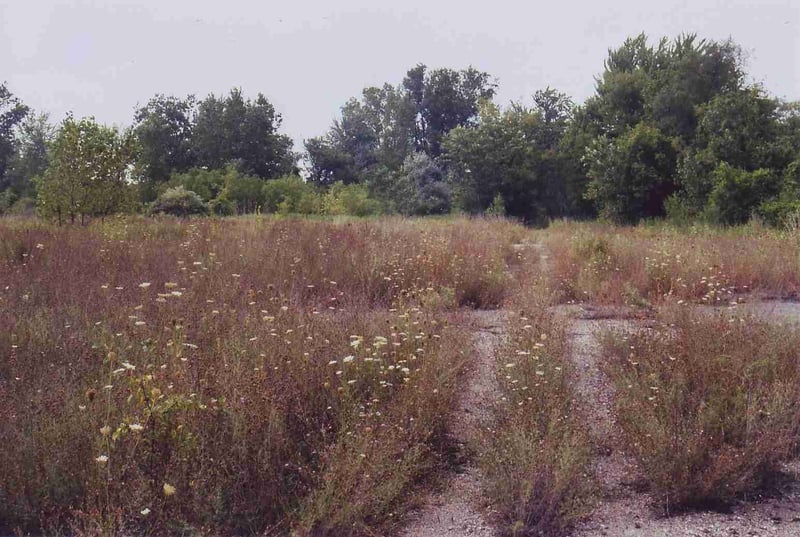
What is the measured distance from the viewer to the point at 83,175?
516 inches

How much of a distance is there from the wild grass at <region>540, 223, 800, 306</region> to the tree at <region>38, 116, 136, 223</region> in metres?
9.44

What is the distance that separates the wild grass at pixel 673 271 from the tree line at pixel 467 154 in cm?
909

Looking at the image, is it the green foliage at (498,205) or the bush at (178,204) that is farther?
the green foliage at (498,205)

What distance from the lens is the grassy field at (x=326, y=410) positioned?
3.10 m

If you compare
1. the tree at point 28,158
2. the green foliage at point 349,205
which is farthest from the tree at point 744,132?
the tree at point 28,158

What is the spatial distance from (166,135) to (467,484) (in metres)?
42.9

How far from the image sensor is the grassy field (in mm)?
3102

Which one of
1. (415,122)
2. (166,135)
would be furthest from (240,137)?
(415,122)

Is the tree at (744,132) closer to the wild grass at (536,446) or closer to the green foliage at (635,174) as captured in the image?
the green foliage at (635,174)

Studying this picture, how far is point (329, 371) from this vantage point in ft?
13.5

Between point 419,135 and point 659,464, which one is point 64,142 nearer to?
point 659,464

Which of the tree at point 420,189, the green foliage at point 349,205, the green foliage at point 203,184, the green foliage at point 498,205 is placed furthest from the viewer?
the tree at point 420,189

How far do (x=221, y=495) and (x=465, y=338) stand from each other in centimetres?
261

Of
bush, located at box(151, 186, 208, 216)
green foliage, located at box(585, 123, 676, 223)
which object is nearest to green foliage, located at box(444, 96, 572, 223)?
green foliage, located at box(585, 123, 676, 223)
